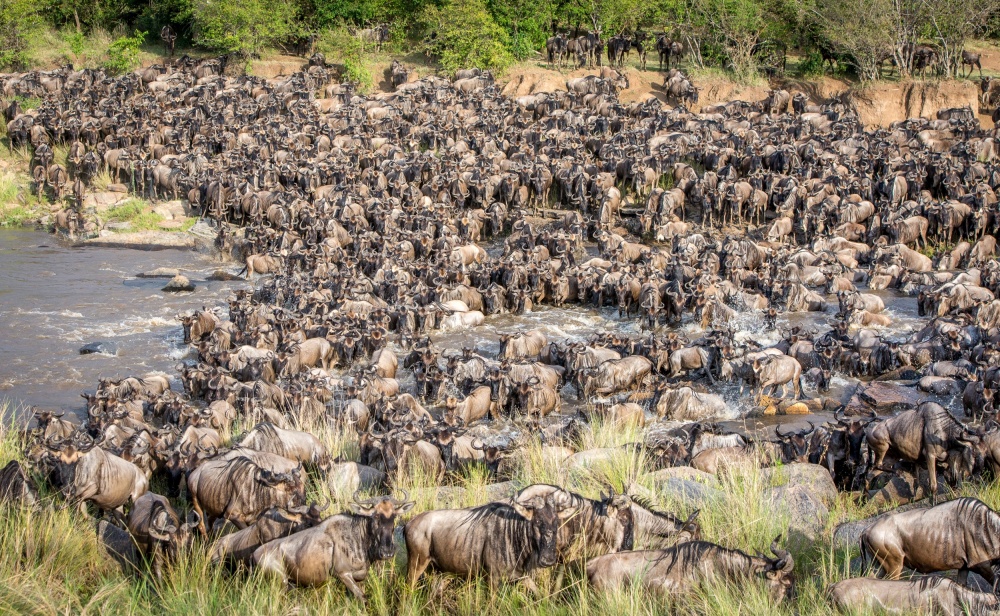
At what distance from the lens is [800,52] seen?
42781mm

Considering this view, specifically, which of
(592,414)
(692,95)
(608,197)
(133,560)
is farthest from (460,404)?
(692,95)

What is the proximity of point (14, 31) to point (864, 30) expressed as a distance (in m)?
35.2

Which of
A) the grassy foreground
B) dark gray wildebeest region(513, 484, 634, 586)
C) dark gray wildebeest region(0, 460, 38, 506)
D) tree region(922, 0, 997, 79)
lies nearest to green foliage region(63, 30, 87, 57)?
tree region(922, 0, 997, 79)

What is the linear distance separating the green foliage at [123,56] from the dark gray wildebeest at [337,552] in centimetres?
3792

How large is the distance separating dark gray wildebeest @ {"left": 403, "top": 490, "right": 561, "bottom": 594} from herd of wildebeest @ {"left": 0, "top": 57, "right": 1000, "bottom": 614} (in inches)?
0.9

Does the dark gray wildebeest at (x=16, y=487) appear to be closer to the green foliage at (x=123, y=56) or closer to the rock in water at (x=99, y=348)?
the rock in water at (x=99, y=348)

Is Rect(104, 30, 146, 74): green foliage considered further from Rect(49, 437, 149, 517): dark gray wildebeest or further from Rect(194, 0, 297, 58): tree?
Rect(49, 437, 149, 517): dark gray wildebeest

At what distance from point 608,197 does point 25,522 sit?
1999 centimetres

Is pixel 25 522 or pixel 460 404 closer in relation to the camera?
pixel 25 522

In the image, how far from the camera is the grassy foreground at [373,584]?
707cm

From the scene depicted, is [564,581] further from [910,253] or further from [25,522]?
[910,253]

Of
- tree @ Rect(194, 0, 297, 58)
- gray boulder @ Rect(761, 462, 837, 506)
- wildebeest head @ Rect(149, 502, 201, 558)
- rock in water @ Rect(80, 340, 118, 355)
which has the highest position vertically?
tree @ Rect(194, 0, 297, 58)

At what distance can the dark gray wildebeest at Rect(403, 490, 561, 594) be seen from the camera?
7.58m

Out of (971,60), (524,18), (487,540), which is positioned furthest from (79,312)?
(971,60)
